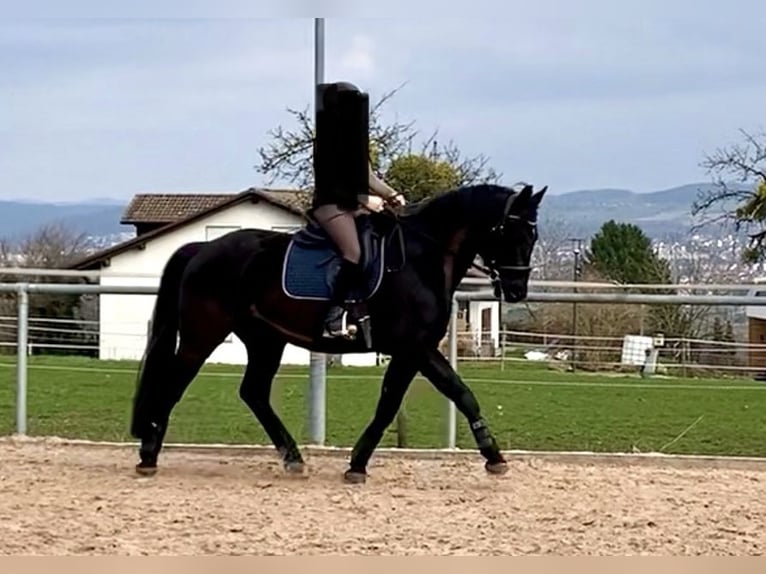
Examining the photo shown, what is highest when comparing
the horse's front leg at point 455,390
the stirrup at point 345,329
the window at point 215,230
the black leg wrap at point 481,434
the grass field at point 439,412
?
the window at point 215,230

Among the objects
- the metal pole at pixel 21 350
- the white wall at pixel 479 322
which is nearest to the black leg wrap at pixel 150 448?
the metal pole at pixel 21 350

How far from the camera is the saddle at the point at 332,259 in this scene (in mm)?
5930

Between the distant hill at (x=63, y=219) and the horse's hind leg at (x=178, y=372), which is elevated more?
the distant hill at (x=63, y=219)

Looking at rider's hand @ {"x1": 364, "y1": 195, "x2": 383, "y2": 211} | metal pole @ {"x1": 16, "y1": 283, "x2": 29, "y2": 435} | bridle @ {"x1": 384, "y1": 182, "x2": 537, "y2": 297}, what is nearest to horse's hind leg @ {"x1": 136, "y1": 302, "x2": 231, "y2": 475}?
rider's hand @ {"x1": 364, "y1": 195, "x2": 383, "y2": 211}

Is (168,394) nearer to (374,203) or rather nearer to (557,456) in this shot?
(374,203)

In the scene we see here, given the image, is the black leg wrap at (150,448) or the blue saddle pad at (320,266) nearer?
the blue saddle pad at (320,266)

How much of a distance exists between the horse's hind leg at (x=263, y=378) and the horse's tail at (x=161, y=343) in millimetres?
414

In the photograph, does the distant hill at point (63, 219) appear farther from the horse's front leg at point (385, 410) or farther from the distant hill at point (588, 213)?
the horse's front leg at point (385, 410)

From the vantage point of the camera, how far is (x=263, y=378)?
21.6 ft

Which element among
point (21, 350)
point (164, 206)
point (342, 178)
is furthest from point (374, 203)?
point (164, 206)

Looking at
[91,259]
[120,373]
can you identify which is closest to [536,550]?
[120,373]

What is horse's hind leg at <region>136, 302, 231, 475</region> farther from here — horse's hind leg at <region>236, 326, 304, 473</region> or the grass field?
the grass field

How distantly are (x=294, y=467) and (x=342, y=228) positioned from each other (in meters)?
1.46

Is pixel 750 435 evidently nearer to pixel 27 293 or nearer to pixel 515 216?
pixel 515 216
